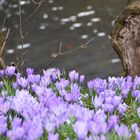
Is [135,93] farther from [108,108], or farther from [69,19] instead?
[69,19]

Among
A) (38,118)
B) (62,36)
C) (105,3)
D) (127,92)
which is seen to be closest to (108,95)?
(127,92)

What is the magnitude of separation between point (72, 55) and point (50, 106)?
8482 millimetres

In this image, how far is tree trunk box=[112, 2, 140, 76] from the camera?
15.1ft

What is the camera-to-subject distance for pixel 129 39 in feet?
15.1

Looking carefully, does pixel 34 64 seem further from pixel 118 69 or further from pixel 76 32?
pixel 76 32

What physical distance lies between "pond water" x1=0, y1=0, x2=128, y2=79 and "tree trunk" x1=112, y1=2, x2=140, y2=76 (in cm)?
249

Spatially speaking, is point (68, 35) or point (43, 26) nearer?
point (68, 35)

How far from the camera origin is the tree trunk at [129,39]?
4590 millimetres

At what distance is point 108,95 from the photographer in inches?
123

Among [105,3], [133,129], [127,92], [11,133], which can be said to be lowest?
[105,3]

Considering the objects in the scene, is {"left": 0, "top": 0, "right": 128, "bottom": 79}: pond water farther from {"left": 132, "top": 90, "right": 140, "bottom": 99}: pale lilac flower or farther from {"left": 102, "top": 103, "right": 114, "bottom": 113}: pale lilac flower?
{"left": 102, "top": 103, "right": 114, "bottom": 113}: pale lilac flower

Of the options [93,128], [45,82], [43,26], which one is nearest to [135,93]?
[45,82]

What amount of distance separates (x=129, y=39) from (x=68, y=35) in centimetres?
867

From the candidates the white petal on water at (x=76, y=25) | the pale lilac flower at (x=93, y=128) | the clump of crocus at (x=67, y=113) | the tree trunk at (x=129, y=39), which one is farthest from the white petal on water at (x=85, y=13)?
the pale lilac flower at (x=93, y=128)
